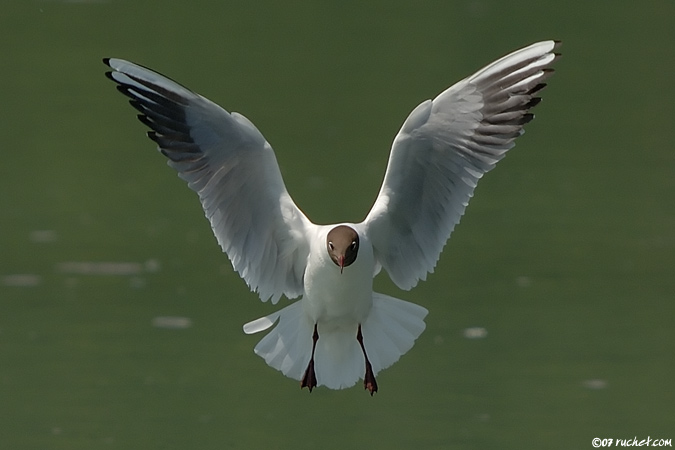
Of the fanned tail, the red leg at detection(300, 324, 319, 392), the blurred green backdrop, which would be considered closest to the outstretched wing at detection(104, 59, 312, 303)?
the fanned tail

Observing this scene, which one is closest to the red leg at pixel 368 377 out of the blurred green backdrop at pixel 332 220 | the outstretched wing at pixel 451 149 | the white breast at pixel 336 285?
the white breast at pixel 336 285

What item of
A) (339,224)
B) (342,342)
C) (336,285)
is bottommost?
(342,342)

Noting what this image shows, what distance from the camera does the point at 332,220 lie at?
11.4 meters

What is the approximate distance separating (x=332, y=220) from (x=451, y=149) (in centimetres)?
398

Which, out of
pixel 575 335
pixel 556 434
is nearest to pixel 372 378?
pixel 556 434

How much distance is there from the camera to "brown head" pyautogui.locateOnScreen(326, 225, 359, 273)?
681 centimetres

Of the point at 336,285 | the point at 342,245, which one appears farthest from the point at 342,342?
the point at 342,245

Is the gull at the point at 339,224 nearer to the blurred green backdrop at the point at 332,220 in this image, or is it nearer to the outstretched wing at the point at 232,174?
the outstretched wing at the point at 232,174

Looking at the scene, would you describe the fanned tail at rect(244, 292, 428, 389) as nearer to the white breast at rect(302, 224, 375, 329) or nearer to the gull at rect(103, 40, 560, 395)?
the gull at rect(103, 40, 560, 395)

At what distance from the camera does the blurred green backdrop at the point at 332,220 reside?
27.9 feet

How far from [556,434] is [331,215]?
3758mm

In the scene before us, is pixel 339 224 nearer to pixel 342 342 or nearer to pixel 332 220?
pixel 342 342

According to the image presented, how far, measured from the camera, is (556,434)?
27.0 feet

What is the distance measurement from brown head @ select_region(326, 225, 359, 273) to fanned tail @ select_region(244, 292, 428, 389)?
1.85 feet
